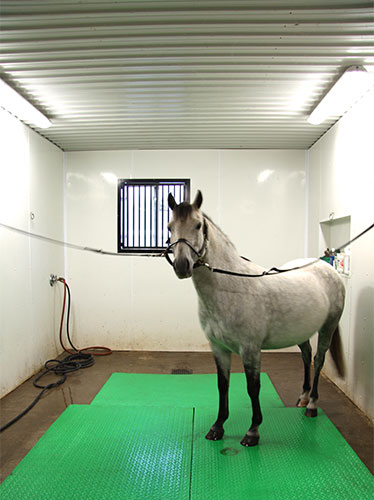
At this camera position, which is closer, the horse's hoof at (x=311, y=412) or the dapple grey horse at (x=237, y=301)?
the dapple grey horse at (x=237, y=301)

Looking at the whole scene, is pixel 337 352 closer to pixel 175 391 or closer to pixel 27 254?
pixel 175 391

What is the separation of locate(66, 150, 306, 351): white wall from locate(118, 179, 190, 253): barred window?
11cm

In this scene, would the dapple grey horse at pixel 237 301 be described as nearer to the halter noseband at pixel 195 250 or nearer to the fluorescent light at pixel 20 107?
the halter noseband at pixel 195 250

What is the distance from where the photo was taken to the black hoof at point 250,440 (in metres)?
2.41

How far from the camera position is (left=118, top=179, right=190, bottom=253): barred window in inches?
198

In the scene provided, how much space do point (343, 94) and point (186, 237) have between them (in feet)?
7.35

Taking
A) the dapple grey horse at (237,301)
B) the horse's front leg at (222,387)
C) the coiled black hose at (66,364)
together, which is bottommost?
the coiled black hose at (66,364)

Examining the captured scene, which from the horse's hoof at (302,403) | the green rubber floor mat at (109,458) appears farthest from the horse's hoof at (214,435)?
the horse's hoof at (302,403)

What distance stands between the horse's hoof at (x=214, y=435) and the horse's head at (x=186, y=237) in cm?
132

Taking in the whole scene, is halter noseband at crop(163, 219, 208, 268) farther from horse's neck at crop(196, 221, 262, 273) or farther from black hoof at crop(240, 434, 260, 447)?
black hoof at crop(240, 434, 260, 447)

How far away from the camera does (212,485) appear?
2014 mm

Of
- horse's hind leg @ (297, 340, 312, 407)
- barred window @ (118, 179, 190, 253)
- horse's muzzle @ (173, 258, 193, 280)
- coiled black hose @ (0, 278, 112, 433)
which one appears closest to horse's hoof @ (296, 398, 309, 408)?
horse's hind leg @ (297, 340, 312, 407)

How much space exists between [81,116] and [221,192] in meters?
2.22

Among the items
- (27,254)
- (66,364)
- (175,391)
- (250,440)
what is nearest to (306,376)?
(250,440)
